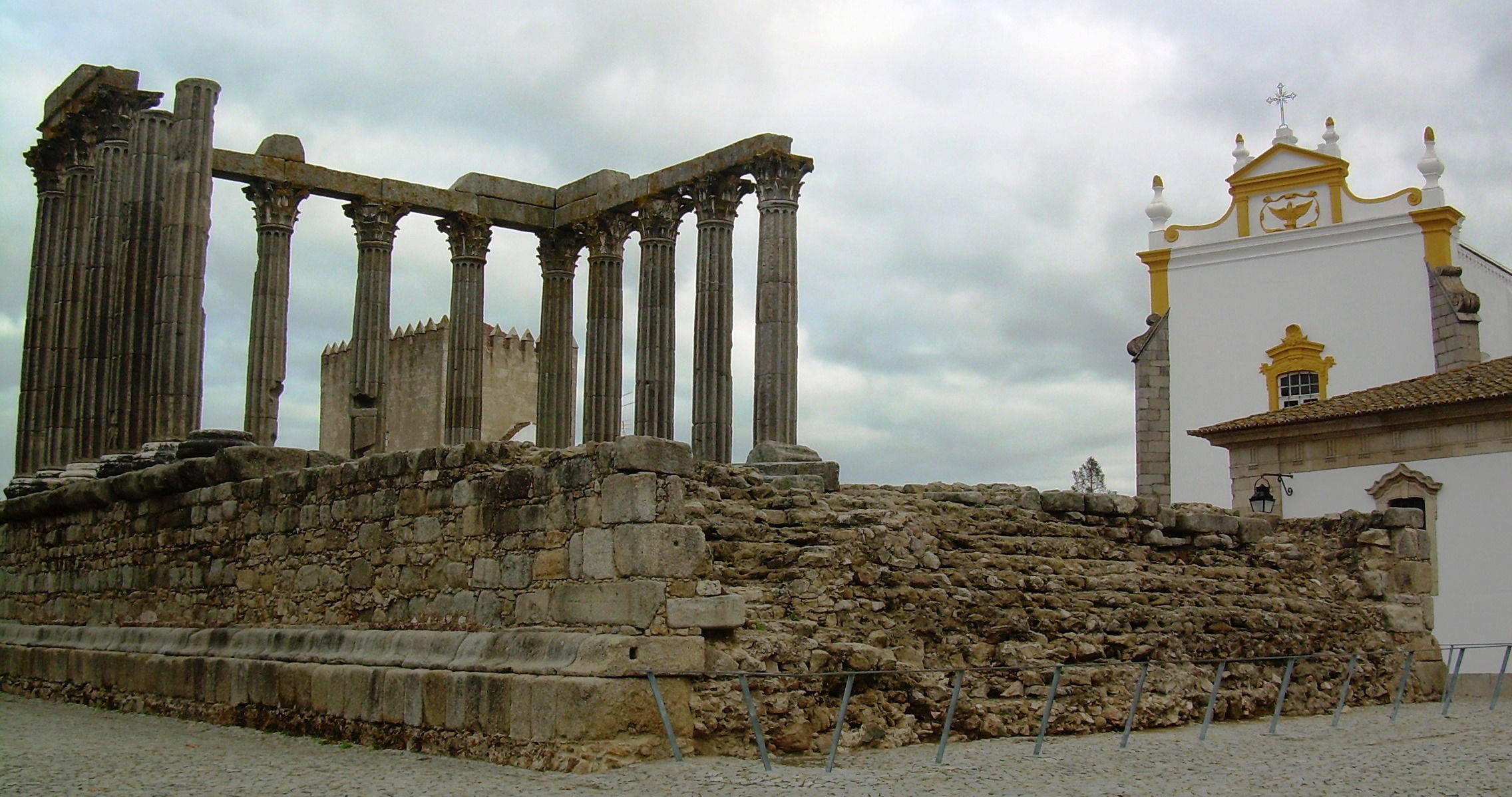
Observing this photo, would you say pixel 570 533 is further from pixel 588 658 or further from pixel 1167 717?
pixel 1167 717

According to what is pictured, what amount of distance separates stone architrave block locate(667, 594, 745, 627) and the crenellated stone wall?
0.02 m

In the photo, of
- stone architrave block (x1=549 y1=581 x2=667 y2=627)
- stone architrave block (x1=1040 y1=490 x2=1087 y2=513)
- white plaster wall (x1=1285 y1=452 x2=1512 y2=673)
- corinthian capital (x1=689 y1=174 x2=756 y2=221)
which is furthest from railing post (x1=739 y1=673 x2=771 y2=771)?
white plaster wall (x1=1285 y1=452 x2=1512 y2=673)

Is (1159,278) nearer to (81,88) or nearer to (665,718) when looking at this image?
(81,88)

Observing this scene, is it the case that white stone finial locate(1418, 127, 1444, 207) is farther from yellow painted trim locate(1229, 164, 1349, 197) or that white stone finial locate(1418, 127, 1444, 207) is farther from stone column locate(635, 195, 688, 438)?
stone column locate(635, 195, 688, 438)

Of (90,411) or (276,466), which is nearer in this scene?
(276,466)

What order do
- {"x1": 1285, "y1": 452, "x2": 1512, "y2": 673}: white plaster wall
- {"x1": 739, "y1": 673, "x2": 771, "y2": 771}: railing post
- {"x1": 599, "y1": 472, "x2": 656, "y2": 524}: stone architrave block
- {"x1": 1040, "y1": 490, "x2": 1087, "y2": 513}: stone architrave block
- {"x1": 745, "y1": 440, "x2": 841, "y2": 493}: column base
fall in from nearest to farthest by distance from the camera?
{"x1": 739, "y1": 673, "x2": 771, "y2": 771}: railing post < {"x1": 599, "y1": 472, "x2": 656, "y2": 524}: stone architrave block < {"x1": 1040, "y1": 490, "x2": 1087, "y2": 513}: stone architrave block < {"x1": 745, "y1": 440, "x2": 841, "y2": 493}: column base < {"x1": 1285, "y1": 452, "x2": 1512, "y2": 673}: white plaster wall

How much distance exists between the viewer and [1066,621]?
11.1 m

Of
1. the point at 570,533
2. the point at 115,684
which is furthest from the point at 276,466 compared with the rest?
the point at 570,533

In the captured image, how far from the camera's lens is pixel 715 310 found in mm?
21234

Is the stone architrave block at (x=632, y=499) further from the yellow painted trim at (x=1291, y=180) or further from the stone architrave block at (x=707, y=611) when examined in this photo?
the yellow painted trim at (x=1291, y=180)

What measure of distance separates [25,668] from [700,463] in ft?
35.6

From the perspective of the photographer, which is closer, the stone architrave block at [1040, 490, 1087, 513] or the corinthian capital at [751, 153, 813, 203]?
the stone architrave block at [1040, 490, 1087, 513]

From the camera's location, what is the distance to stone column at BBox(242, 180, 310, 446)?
64.1 ft

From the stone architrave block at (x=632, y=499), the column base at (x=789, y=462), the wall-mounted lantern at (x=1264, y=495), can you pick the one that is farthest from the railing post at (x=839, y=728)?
the wall-mounted lantern at (x=1264, y=495)
